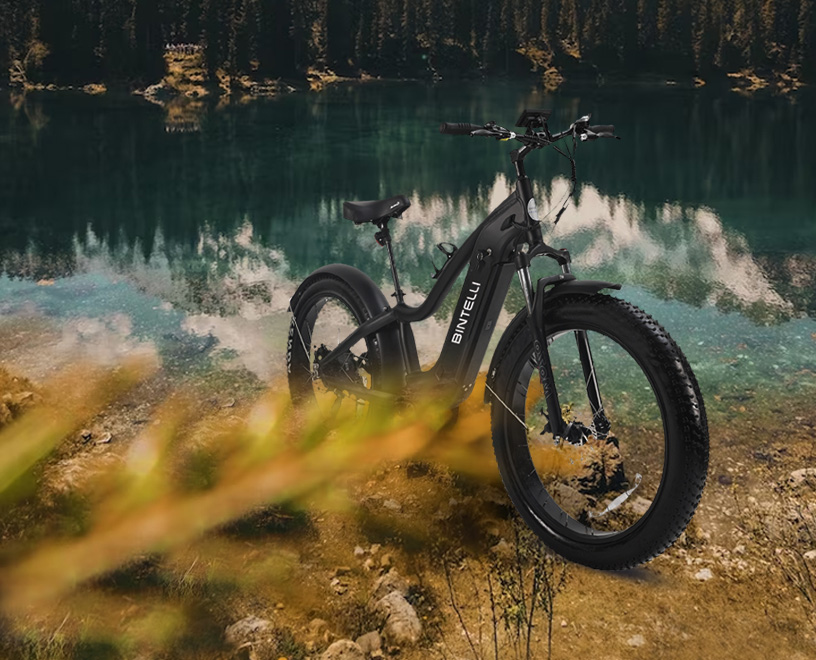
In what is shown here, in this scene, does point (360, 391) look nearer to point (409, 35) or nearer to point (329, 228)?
point (329, 228)

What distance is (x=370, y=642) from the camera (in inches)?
193

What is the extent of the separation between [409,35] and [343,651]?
108938 millimetres

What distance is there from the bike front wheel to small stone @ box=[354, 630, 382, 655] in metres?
1.35

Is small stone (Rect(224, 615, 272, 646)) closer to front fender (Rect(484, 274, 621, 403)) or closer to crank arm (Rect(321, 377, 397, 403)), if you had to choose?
crank arm (Rect(321, 377, 397, 403))

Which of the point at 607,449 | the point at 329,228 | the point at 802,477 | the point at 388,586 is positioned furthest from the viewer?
the point at 329,228

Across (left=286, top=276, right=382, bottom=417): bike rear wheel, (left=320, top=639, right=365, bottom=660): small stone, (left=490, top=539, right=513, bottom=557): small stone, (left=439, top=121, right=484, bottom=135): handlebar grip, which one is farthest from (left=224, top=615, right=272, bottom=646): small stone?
(left=439, top=121, right=484, bottom=135): handlebar grip

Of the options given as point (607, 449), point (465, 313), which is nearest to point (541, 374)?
point (465, 313)

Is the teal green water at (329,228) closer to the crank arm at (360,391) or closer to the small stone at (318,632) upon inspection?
the crank arm at (360,391)

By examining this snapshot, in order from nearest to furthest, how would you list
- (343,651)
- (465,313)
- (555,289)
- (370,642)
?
1. (343,651)
2. (370,642)
3. (555,289)
4. (465,313)

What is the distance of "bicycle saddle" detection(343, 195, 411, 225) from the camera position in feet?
21.7

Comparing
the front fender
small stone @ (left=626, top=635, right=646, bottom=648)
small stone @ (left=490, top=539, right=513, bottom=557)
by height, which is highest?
the front fender

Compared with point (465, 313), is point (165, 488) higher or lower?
lower

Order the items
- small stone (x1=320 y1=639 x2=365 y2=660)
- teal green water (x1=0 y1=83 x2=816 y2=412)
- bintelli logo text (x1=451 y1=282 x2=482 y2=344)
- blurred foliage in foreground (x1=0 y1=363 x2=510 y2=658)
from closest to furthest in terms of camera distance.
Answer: small stone (x1=320 y1=639 x2=365 y2=660) → blurred foliage in foreground (x1=0 y1=363 x2=510 y2=658) → bintelli logo text (x1=451 y1=282 x2=482 y2=344) → teal green water (x1=0 y1=83 x2=816 y2=412)

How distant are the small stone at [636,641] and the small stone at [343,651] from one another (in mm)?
1657
